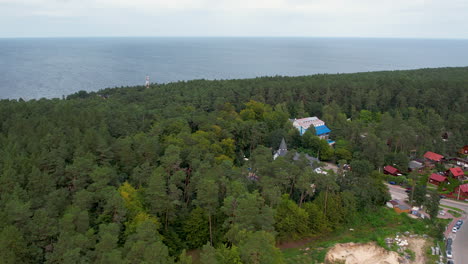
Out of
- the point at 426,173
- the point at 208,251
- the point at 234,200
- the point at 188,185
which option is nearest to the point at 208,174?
the point at 188,185

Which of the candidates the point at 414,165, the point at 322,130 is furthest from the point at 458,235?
the point at 322,130

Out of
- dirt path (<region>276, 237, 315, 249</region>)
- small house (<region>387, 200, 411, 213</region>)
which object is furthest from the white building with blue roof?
dirt path (<region>276, 237, 315, 249</region>)

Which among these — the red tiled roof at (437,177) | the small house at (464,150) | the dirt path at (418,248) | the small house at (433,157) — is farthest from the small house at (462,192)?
the small house at (464,150)

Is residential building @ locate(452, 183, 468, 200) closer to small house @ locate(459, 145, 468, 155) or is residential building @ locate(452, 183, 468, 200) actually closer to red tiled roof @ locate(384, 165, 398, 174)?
red tiled roof @ locate(384, 165, 398, 174)

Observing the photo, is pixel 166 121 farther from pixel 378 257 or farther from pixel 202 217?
pixel 378 257

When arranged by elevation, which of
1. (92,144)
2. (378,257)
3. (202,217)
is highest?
(92,144)

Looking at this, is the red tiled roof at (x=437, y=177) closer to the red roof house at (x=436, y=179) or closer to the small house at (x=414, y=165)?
the red roof house at (x=436, y=179)

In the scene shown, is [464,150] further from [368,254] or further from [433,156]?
[368,254]
